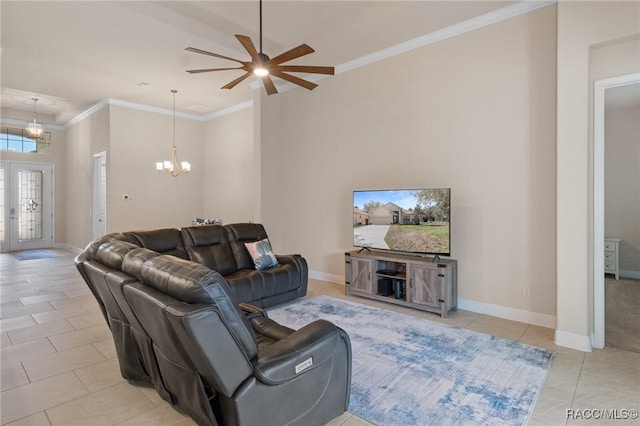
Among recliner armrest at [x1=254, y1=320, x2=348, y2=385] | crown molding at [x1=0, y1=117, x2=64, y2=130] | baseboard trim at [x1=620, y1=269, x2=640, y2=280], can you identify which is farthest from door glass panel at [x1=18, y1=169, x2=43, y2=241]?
baseboard trim at [x1=620, y1=269, x2=640, y2=280]

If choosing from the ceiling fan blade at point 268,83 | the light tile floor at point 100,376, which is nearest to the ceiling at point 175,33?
the ceiling fan blade at point 268,83

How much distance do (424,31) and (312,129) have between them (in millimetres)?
2283

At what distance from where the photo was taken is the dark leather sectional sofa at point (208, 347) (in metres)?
1.50

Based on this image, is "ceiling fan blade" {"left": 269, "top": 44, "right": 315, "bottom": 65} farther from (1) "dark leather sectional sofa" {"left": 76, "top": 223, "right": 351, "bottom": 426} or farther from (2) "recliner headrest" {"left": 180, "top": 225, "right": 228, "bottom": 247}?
(2) "recliner headrest" {"left": 180, "top": 225, "right": 228, "bottom": 247}

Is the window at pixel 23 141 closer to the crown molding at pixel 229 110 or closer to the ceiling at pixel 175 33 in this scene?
the ceiling at pixel 175 33

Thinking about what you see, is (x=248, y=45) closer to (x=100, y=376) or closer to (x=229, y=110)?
(x=100, y=376)

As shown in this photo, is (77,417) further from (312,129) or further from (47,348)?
(312,129)

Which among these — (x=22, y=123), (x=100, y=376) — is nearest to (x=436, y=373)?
(x=100, y=376)

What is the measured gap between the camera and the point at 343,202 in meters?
5.42

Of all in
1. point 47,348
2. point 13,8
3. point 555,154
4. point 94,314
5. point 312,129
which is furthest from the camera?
point 312,129

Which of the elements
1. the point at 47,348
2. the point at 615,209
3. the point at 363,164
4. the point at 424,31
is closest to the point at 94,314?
the point at 47,348

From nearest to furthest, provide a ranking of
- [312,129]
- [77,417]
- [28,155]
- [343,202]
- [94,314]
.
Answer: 1. [77,417]
2. [94,314]
3. [343,202]
4. [312,129]
5. [28,155]

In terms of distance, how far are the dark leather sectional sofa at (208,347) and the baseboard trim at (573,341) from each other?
7.58 feet

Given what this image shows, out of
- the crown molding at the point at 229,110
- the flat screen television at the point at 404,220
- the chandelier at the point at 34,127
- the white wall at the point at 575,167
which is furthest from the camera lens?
the chandelier at the point at 34,127
